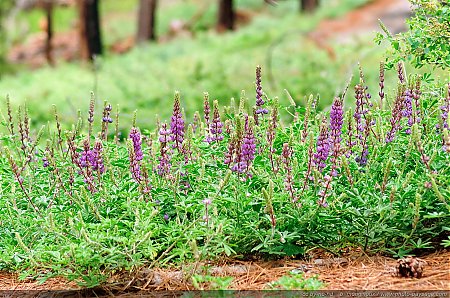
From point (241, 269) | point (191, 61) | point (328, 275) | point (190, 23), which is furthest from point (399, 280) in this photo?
point (190, 23)

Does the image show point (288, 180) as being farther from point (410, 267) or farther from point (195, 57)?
point (195, 57)

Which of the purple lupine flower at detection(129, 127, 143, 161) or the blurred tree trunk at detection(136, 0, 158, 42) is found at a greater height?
the blurred tree trunk at detection(136, 0, 158, 42)

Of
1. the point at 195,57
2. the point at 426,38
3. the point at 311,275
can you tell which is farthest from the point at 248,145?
the point at 195,57

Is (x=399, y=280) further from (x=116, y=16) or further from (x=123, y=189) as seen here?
(x=116, y=16)

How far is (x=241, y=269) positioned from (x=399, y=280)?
2.78 feet

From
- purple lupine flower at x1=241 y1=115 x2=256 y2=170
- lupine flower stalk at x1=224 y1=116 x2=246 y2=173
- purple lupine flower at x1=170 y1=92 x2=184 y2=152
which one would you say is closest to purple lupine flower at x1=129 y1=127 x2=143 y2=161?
purple lupine flower at x1=170 y1=92 x2=184 y2=152

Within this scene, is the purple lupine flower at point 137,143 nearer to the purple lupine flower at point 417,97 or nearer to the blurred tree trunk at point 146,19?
the purple lupine flower at point 417,97

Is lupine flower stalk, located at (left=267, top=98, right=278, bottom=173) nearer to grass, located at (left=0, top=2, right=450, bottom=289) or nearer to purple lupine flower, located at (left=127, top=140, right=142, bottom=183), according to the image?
grass, located at (left=0, top=2, right=450, bottom=289)

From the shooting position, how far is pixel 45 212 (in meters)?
4.03

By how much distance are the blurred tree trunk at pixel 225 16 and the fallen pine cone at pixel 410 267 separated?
21.8 m

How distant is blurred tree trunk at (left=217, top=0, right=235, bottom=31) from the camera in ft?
81.8

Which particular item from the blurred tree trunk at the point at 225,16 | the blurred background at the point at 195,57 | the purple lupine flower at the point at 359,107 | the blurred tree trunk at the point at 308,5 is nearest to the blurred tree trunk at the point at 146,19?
the blurred background at the point at 195,57

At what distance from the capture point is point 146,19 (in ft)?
76.2

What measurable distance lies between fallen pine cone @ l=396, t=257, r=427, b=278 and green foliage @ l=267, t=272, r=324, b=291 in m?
0.44
